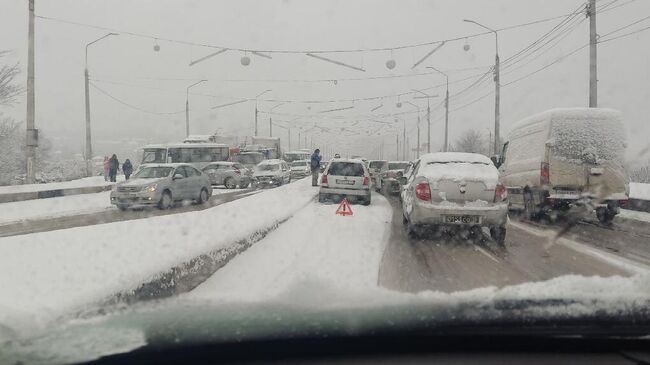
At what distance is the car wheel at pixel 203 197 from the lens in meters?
21.3

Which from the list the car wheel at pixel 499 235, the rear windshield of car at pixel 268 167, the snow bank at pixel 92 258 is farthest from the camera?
the rear windshield of car at pixel 268 167

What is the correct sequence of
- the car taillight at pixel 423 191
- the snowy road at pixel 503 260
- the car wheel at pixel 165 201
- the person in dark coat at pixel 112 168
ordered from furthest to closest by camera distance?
1. the person in dark coat at pixel 112 168
2. the car wheel at pixel 165 201
3. the car taillight at pixel 423 191
4. the snowy road at pixel 503 260

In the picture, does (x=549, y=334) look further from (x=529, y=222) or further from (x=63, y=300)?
(x=529, y=222)

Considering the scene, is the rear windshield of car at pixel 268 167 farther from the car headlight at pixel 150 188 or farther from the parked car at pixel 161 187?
the car headlight at pixel 150 188

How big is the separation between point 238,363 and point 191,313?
54cm

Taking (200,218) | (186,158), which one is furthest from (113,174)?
(200,218)

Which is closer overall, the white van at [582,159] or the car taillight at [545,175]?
the white van at [582,159]

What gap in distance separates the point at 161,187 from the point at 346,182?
610cm

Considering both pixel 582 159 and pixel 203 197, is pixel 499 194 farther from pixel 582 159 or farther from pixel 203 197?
pixel 203 197

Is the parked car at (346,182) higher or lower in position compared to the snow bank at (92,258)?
higher

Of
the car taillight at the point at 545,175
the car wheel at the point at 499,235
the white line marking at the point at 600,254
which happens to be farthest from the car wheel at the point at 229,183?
the car wheel at the point at 499,235

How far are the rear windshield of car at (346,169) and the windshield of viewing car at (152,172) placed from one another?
18.5ft

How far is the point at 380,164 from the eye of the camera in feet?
112

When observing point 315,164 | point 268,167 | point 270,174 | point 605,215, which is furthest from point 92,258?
point 268,167
